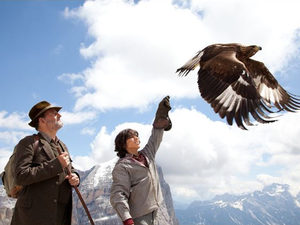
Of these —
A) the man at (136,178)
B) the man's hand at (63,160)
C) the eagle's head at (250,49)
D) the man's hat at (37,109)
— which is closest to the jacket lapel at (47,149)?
the man's hand at (63,160)

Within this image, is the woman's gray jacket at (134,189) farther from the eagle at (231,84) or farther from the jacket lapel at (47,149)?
the eagle at (231,84)

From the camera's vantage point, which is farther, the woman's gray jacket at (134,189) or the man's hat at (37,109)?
the man's hat at (37,109)

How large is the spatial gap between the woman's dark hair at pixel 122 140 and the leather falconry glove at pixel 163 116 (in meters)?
0.30

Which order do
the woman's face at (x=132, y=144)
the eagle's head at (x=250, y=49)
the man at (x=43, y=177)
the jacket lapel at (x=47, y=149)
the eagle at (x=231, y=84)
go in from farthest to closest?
the eagle's head at (x=250, y=49) → the eagle at (x=231, y=84) → the woman's face at (x=132, y=144) → the jacket lapel at (x=47, y=149) → the man at (x=43, y=177)

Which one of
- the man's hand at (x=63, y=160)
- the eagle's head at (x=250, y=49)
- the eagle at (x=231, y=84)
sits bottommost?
the man's hand at (x=63, y=160)

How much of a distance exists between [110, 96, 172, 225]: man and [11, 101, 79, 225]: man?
1.59ft

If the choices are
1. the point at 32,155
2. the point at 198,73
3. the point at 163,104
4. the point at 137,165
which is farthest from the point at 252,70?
the point at 32,155

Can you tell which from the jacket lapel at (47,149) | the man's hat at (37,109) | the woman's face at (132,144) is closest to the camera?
the jacket lapel at (47,149)

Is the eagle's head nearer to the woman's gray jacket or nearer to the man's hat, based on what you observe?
the woman's gray jacket

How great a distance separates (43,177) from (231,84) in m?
3.85

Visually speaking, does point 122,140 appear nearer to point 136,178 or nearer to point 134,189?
point 136,178

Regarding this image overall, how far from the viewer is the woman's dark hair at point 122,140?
3893mm

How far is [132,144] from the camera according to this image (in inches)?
151

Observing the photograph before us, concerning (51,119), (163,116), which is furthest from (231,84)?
(51,119)
